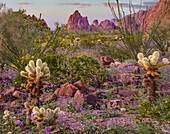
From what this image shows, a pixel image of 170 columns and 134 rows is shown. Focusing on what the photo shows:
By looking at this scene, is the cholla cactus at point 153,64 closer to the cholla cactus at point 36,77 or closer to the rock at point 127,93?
the rock at point 127,93

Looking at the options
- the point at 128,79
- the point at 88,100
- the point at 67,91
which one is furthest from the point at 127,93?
the point at 67,91

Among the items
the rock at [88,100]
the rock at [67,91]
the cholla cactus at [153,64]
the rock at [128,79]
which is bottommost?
the rock at [88,100]

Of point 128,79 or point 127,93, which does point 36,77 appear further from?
point 128,79

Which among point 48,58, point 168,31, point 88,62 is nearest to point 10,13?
point 48,58

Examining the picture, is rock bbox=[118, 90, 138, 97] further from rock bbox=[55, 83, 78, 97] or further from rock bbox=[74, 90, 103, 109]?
rock bbox=[55, 83, 78, 97]

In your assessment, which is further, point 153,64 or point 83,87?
point 83,87

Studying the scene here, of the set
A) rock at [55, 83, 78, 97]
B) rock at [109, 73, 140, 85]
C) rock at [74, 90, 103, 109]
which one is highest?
rock at [109, 73, 140, 85]

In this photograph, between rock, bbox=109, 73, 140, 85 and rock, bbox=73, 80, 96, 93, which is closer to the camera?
rock, bbox=73, 80, 96, 93

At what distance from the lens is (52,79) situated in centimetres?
638

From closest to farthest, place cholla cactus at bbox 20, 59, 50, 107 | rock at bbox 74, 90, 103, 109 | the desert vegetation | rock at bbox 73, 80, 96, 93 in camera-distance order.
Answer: the desert vegetation < cholla cactus at bbox 20, 59, 50, 107 < rock at bbox 74, 90, 103, 109 < rock at bbox 73, 80, 96, 93

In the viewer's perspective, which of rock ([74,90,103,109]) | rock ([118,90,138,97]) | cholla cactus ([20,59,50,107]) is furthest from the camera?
rock ([118,90,138,97])

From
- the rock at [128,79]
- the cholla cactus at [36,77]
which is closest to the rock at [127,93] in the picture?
the rock at [128,79]

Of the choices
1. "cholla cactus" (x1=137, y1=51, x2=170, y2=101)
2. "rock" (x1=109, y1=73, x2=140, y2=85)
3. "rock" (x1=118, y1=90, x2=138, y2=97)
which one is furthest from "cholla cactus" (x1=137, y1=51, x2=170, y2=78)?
"rock" (x1=109, y1=73, x2=140, y2=85)

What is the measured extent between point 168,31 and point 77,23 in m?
94.8
